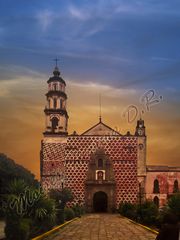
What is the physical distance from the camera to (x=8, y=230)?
13898 millimetres

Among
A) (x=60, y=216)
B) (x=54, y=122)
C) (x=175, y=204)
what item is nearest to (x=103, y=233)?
(x=175, y=204)

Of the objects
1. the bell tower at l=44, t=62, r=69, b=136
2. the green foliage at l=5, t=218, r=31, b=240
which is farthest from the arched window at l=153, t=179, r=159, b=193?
the green foliage at l=5, t=218, r=31, b=240

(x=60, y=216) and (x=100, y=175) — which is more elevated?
(x=100, y=175)

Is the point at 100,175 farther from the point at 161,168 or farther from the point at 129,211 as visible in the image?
the point at 129,211

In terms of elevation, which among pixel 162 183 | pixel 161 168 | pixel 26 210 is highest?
pixel 161 168

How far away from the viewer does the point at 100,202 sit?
4703 cm

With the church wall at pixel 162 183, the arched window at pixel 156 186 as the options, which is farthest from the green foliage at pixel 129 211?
the arched window at pixel 156 186

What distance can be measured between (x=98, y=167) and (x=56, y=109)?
7.32m

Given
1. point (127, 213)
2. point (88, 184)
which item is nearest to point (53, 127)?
point (88, 184)

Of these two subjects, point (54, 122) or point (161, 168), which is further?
point (54, 122)

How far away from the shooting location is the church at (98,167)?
44812mm

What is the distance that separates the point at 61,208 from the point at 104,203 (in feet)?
66.1

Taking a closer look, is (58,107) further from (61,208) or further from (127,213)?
(61,208)

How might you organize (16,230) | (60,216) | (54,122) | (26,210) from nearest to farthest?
(16,230)
(26,210)
(60,216)
(54,122)
